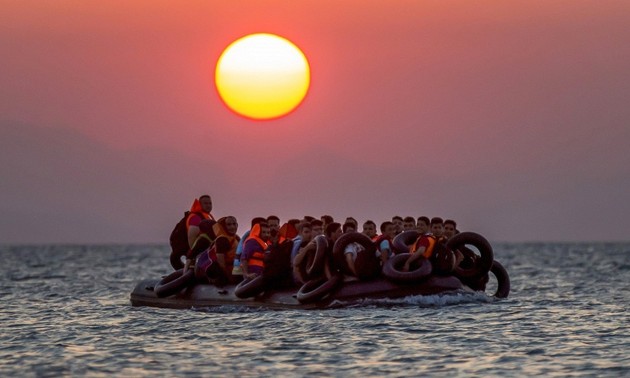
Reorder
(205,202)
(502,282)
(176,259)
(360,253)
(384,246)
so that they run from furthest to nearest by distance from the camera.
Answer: (502,282) < (176,259) < (205,202) < (384,246) < (360,253)

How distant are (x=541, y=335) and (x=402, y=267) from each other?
375 cm

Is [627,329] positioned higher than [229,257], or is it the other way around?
[229,257]

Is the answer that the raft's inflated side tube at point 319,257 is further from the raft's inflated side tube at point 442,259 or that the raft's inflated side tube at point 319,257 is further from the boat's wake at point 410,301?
the raft's inflated side tube at point 442,259

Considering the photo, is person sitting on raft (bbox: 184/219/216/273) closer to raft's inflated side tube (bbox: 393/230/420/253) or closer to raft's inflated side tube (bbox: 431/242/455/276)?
raft's inflated side tube (bbox: 393/230/420/253)

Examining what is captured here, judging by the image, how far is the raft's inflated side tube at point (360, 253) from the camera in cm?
2459

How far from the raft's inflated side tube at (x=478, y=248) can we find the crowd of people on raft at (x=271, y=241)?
0.27 m

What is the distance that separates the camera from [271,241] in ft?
85.6

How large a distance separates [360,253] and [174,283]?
17.3ft

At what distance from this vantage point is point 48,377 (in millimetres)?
17641

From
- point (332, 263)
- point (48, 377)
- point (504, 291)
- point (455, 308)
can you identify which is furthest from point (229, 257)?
point (48, 377)

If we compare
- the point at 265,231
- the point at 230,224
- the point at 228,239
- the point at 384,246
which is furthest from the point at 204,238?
the point at 384,246

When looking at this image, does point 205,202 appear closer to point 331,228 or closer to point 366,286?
point 331,228

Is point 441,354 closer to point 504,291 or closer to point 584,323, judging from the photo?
point 584,323

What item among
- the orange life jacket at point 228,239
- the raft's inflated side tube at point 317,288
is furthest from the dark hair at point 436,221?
the orange life jacket at point 228,239
